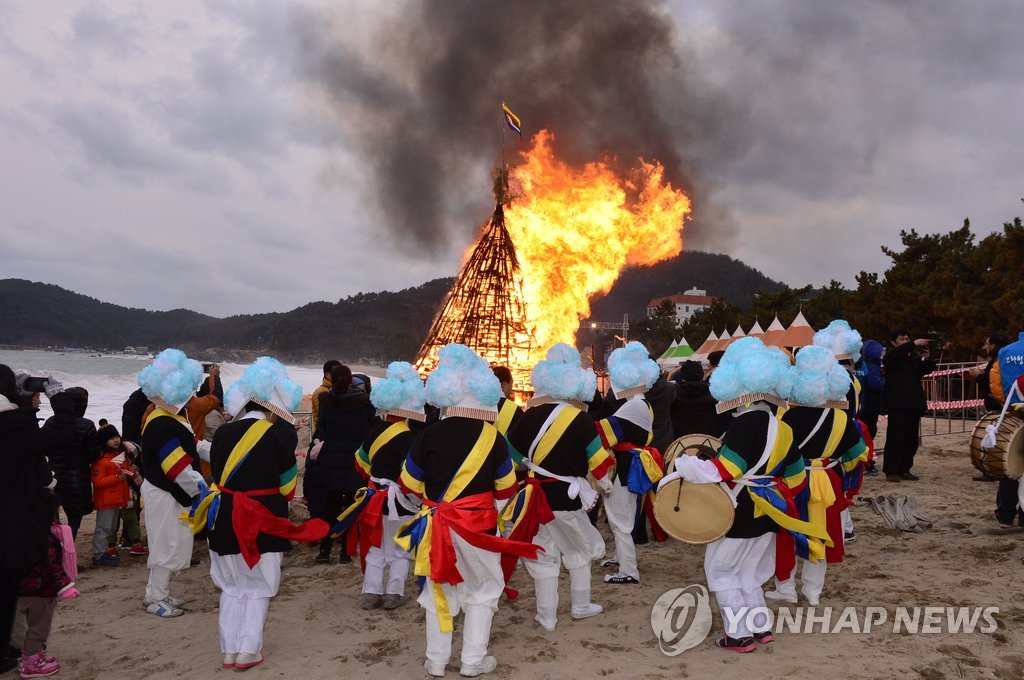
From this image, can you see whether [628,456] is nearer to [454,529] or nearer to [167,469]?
[454,529]

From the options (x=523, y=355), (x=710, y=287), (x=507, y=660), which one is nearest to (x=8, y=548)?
(x=507, y=660)

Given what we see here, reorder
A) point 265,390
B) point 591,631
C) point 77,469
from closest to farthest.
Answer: point 265,390, point 591,631, point 77,469

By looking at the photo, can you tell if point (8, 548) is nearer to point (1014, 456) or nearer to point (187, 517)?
point (187, 517)

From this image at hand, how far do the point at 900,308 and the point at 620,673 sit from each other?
3244 centimetres

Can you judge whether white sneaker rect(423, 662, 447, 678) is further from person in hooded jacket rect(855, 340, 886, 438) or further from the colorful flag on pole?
the colorful flag on pole

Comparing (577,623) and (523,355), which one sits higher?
(523,355)

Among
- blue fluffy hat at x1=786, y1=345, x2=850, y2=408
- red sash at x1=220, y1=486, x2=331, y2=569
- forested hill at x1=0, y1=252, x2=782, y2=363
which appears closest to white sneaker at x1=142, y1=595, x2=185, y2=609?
red sash at x1=220, y1=486, x2=331, y2=569

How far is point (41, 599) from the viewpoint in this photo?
14.2 ft

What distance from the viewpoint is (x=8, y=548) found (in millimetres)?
3951

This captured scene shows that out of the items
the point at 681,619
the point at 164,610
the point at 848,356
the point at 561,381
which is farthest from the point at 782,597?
the point at 164,610

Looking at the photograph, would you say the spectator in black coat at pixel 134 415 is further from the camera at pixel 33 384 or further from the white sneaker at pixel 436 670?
the white sneaker at pixel 436 670

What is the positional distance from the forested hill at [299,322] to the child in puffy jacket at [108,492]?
274ft

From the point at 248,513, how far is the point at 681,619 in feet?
11.1

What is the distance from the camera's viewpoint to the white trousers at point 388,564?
5793mm
